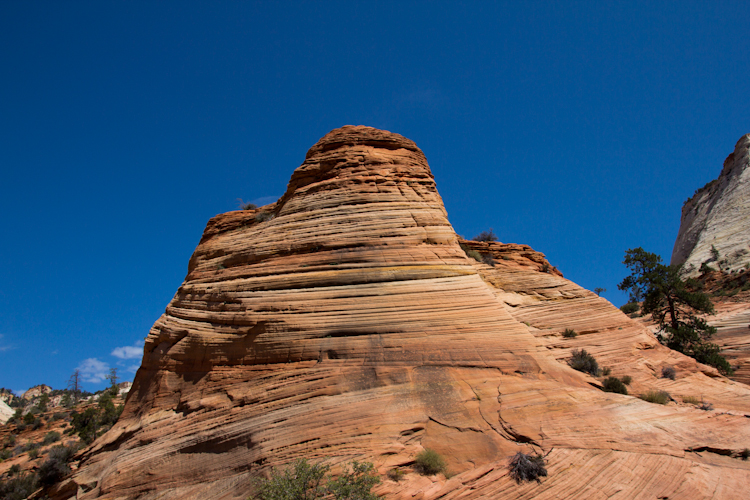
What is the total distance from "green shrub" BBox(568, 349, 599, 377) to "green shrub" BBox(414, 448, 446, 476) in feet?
21.6

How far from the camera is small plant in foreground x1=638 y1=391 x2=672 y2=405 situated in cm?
1050

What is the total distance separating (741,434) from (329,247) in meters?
12.1

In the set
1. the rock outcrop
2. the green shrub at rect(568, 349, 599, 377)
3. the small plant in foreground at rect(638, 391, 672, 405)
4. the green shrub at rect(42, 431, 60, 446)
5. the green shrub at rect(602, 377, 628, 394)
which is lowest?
the small plant in foreground at rect(638, 391, 672, 405)

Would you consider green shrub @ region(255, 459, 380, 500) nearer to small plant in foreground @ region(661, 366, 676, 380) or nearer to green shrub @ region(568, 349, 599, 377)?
green shrub @ region(568, 349, 599, 377)

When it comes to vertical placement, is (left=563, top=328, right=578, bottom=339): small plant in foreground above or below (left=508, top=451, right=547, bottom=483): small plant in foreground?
above

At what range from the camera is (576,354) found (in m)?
12.7

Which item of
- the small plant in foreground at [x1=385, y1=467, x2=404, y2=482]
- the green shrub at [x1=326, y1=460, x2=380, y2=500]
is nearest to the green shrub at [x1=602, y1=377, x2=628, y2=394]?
the small plant in foreground at [x1=385, y1=467, x2=404, y2=482]

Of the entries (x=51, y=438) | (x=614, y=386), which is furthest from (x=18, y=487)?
(x=614, y=386)

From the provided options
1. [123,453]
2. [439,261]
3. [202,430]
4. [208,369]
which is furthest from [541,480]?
[123,453]

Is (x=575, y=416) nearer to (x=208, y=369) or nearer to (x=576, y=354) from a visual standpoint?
(x=576, y=354)

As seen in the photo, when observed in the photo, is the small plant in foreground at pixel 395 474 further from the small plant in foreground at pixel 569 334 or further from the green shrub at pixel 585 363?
the small plant in foreground at pixel 569 334

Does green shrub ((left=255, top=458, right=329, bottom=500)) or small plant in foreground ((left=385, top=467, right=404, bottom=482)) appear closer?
→ green shrub ((left=255, top=458, right=329, bottom=500))

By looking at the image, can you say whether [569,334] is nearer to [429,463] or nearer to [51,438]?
[429,463]

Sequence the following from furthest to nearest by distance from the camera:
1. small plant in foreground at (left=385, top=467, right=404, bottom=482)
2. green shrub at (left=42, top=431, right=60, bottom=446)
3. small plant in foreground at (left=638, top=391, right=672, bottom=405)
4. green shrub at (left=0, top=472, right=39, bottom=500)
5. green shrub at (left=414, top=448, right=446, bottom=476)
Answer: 1. green shrub at (left=42, top=431, right=60, bottom=446)
2. green shrub at (left=0, top=472, right=39, bottom=500)
3. small plant in foreground at (left=638, top=391, right=672, bottom=405)
4. green shrub at (left=414, top=448, right=446, bottom=476)
5. small plant in foreground at (left=385, top=467, right=404, bottom=482)
